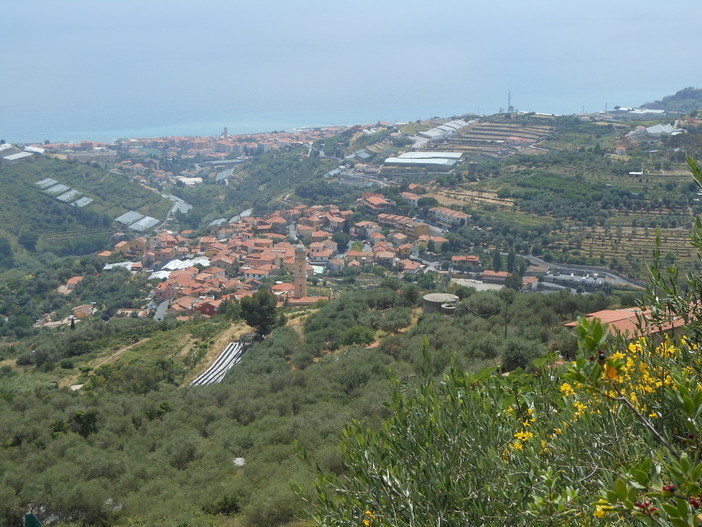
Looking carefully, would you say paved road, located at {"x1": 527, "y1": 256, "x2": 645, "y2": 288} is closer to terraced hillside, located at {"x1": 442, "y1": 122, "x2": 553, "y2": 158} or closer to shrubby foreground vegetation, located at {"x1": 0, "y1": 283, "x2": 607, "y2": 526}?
shrubby foreground vegetation, located at {"x1": 0, "y1": 283, "x2": 607, "y2": 526}

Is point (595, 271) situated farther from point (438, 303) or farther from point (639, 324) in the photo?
point (639, 324)

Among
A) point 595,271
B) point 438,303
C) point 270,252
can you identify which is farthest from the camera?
point 270,252

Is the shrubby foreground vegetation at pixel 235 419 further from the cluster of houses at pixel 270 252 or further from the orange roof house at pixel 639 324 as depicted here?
the cluster of houses at pixel 270 252

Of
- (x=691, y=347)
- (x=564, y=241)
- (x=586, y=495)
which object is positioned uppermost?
(x=691, y=347)

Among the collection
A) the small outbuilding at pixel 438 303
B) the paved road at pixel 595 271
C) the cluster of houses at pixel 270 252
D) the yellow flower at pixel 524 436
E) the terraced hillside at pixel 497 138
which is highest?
the terraced hillside at pixel 497 138

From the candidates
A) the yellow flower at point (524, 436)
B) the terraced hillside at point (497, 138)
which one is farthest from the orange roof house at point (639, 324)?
the terraced hillside at point (497, 138)

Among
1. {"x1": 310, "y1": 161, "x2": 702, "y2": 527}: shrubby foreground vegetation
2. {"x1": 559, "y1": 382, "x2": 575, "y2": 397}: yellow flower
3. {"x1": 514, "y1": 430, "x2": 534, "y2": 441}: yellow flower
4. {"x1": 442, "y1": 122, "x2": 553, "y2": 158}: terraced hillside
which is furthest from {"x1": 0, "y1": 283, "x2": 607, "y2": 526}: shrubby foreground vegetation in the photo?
{"x1": 442, "y1": 122, "x2": 553, "y2": 158}: terraced hillside

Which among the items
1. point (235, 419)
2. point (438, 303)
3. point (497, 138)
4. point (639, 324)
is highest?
point (497, 138)

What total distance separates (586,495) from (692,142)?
4467cm

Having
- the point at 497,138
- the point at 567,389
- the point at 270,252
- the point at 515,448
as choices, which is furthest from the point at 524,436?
the point at 497,138

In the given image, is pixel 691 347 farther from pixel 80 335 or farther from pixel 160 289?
pixel 160 289

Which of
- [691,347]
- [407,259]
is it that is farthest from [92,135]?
[691,347]

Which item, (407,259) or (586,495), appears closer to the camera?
(586,495)

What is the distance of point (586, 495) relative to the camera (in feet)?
7.66
